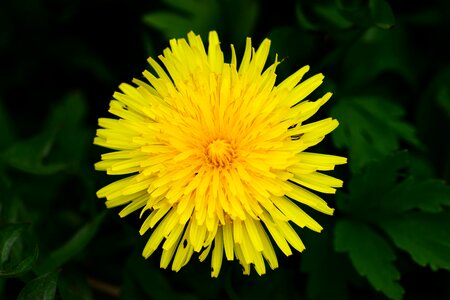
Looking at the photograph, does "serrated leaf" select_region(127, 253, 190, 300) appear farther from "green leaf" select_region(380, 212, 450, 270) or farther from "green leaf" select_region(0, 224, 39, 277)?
"green leaf" select_region(380, 212, 450, 270)

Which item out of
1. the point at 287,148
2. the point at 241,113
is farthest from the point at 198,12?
the point at 287,148

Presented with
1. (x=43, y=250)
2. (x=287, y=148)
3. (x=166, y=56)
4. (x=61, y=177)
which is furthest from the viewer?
(x=61, y=177)

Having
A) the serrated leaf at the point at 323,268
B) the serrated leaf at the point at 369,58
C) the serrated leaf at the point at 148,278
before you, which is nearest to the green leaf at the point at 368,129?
the serrated leaf at the point at 369,58

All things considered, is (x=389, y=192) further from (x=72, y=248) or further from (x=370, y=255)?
(x=72, y=248)

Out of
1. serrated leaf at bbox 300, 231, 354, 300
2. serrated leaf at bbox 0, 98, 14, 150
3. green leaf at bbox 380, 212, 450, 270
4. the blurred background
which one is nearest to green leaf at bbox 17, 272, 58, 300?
the blurred background

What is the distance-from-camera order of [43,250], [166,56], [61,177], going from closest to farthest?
[166,56] < [43,250] < [61,177]

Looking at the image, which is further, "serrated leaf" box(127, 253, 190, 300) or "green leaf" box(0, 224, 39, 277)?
"serrated leaf" box(127, 253, 190, 300)

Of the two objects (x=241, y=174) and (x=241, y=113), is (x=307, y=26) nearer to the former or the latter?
(x=241, y=113)
